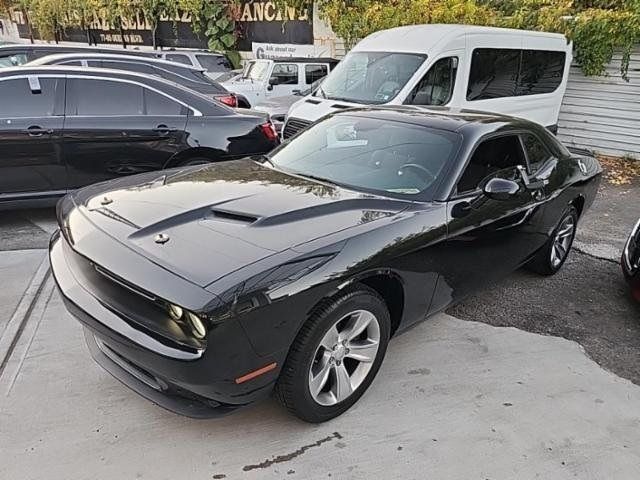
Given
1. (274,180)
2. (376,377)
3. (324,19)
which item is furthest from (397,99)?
(324,19)

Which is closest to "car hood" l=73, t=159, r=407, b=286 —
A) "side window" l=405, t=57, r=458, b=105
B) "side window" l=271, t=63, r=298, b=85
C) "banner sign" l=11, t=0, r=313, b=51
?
"side window" l=405, t=57, r=458, b=105

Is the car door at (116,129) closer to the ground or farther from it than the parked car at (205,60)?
closer to the ground

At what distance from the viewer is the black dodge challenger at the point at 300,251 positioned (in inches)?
84.4

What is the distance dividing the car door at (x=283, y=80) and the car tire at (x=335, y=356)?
9414 mm

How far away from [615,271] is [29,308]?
4831 millimetres

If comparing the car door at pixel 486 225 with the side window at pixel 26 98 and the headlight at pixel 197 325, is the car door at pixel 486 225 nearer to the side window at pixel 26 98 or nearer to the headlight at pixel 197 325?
the headlight at pixel 197 325

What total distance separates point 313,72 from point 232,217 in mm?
9762

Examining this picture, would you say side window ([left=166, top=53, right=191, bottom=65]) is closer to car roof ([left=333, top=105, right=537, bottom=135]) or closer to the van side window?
the van side window

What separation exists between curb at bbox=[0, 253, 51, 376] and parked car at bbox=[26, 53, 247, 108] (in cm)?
434

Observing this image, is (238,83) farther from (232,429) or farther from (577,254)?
(232,429)

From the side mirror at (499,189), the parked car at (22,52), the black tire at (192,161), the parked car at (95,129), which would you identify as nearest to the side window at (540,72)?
the parked car at (95,129)

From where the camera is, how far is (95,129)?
16.5 ft

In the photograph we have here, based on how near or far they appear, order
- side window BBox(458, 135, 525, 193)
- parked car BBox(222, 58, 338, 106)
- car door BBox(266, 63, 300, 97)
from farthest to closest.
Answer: car door BBox(266, 63, 300, 97) < parked car BBox(222, 58, 338, 106) < side window BBox(458, 135, 525, 193)

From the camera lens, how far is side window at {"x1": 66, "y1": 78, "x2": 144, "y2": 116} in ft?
16.5
